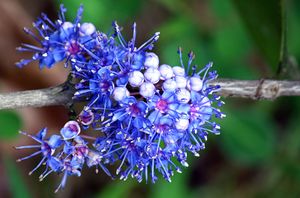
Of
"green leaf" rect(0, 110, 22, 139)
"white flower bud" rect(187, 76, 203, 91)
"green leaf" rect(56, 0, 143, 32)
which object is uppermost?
"green leaf" rect(56, 0, 143, 32)

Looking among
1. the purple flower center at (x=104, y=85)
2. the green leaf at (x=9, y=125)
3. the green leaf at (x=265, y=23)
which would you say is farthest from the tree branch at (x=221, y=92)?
the green leaf at (x=9, y=125)

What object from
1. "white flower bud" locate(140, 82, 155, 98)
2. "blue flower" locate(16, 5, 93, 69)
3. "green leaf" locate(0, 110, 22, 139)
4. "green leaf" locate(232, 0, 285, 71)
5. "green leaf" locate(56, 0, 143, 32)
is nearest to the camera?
"white flower bud" locate(140, 82, 155, 98)

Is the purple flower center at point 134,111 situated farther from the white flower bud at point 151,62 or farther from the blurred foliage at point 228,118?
the blurred foliage at point 228,118

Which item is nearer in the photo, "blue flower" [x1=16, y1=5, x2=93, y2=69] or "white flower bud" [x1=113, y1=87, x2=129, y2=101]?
"white flower bud" [x1=113, y1=87, x2=129, y2=101]

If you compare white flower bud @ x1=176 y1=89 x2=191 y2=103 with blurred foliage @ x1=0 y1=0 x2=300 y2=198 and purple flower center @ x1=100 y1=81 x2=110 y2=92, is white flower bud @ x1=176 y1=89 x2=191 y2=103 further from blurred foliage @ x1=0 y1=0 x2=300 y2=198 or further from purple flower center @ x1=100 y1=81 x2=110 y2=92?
blurred foliage @ x1=0 y1=0 x2=300 y2=198

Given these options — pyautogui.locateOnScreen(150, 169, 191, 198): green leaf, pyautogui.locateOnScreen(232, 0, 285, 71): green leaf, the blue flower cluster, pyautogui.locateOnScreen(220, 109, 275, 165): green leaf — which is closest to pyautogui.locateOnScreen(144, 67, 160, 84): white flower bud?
the blue flower cluster

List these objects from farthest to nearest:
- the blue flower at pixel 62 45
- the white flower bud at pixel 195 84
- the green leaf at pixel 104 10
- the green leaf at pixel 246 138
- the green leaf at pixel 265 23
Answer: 1. the green leaf at pixel 246 138
2. the green leaf at pixel 104 10
3. the green leaf at pixel 265 23
4. the blue flower at pixel 62 45
5. the white flower bud at pixel 195 84

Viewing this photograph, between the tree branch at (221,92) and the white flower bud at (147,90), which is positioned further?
the tree branch at (221,92)

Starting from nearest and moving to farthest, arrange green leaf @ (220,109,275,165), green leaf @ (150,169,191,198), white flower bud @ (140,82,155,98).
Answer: white flower bud @ (140,82,155,98) → green leaf @ (150,169,191,198) → green leaf @ (220,109,275,165)
